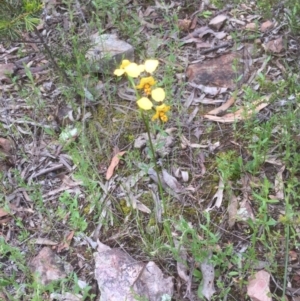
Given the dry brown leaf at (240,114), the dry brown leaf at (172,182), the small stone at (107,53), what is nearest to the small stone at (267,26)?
the dry brown leaf at (240,114)

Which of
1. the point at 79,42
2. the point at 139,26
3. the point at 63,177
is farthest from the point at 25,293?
the point at 139,26

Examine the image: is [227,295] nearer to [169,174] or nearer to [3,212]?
[169,174]

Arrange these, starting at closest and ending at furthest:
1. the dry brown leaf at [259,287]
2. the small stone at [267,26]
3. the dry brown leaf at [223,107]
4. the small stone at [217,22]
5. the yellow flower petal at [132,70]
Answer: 1. the yellow flower petal at [132,70]
2. the dry brown leaf at [259,287]
3. the dry brown leaf at [223,107]
4. the small stone at [267,26]
5. the small stone at [217,22]

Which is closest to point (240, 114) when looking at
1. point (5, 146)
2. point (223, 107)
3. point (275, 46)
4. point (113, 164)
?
point (223, 107)

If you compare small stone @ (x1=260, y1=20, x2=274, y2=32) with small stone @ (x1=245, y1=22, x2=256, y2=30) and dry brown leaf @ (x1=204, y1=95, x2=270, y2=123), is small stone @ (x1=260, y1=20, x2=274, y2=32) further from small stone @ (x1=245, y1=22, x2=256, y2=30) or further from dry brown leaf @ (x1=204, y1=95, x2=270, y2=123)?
dry brown leaf @ (x1=204, y1=95, x2=270, y2=123)

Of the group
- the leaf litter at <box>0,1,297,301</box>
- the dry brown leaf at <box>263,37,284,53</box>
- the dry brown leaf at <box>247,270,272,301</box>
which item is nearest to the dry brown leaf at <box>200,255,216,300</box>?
the leaf litter at <box>0,1,297,301</box>

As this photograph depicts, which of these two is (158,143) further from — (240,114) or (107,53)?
(107,53)

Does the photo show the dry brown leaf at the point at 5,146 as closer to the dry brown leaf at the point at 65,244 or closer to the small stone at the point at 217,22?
the dry brown leaf at the point at 65,244
